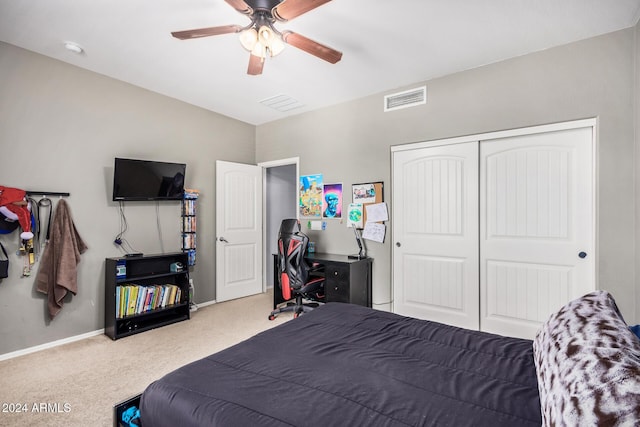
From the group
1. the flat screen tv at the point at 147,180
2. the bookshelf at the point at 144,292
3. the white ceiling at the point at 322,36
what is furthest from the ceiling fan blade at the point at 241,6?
the bookshelf at the point at 144,292

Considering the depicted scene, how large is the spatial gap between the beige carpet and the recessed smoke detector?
2744mm

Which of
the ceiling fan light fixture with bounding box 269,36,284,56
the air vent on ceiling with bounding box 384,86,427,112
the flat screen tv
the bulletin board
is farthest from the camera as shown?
the bulletin board

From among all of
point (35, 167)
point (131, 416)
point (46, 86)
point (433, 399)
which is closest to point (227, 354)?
point (131, 416)

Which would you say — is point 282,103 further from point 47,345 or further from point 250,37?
point 47,345

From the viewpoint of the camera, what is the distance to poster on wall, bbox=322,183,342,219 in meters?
4.13

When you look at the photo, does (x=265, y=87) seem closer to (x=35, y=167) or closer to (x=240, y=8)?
(x=240, y=8)

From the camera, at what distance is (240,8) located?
191cm

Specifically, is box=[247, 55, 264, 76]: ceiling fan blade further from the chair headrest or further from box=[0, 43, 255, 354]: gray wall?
box=[0, 43, 255, 354]: gray wall

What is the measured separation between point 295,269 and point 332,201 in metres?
1.08

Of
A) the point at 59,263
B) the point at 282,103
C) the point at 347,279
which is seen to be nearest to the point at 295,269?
the point at 347,279

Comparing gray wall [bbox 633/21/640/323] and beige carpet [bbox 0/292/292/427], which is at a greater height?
gray wall [bbox 633/21/640/323]

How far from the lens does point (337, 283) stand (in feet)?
11.7

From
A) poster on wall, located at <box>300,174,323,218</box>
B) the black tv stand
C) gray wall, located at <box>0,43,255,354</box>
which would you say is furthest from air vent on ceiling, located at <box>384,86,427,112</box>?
the black tv stand

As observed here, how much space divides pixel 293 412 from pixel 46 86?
3707 mm
